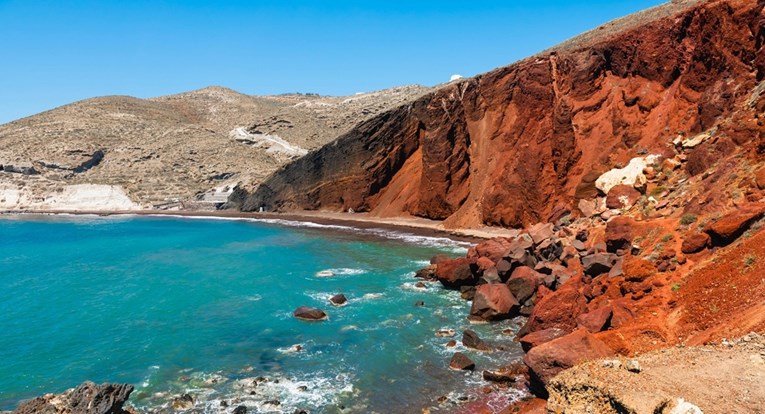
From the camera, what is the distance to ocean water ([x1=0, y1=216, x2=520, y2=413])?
1698cm

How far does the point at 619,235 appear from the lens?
23438 millimetres

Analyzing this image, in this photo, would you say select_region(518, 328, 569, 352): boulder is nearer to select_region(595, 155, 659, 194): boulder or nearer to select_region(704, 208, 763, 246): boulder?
select_region(704, 208, 763, 246): boulder

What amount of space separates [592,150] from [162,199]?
267ft

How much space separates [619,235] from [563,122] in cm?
2259

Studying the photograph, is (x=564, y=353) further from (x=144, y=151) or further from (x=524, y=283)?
(x=144, y=151)

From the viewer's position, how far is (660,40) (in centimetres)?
3878

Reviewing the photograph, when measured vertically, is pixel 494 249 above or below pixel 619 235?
below

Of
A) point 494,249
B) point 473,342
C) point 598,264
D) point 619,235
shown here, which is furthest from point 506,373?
point 494,249

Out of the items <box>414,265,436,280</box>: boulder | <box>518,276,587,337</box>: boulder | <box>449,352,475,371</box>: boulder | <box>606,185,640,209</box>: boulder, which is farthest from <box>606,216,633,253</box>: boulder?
<box>414,265,436,280</box>: boulder

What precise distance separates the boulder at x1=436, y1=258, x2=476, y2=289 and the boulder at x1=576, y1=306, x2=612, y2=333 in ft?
38.1

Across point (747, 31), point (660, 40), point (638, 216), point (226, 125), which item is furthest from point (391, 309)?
point (226, 125)

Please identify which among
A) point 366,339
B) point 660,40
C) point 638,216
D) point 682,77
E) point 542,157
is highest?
point 660,40

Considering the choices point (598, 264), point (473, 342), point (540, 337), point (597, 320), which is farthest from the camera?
point (598, 264)

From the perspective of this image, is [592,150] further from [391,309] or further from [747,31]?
[391,309]
